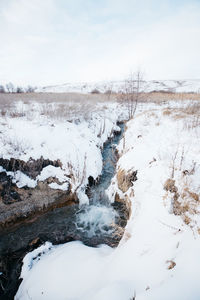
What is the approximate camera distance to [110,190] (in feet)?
16.1

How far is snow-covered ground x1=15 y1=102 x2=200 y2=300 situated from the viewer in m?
1.52

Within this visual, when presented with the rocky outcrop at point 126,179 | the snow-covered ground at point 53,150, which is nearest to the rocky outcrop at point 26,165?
the snow-covered ground at point 53,150

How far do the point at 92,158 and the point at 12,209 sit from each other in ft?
11.1

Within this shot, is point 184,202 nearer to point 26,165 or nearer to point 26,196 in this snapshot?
point 26,196

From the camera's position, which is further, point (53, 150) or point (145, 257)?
point (53, 150)

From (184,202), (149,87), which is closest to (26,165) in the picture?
(184,202)

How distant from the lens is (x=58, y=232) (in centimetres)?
381

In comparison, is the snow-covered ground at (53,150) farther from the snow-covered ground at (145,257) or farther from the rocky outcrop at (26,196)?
the snow-covered ground at (145,257)

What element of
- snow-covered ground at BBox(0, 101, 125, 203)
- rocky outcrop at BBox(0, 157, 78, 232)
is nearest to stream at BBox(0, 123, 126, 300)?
rocky outcrop at BBox(0, 157, 78, 232)

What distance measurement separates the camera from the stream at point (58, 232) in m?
2.88

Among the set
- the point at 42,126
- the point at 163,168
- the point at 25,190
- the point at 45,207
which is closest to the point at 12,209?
the point at 25,190

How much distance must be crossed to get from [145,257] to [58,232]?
9.01 ft

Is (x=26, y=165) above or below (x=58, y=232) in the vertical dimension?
above

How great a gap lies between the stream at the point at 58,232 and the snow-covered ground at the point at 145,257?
33cm
